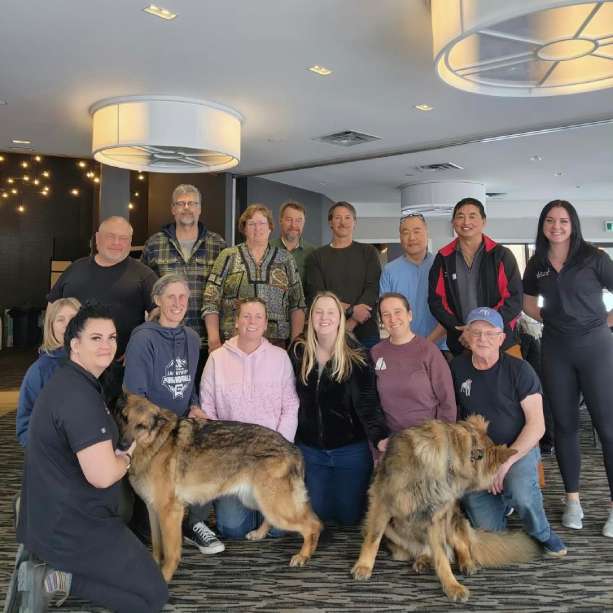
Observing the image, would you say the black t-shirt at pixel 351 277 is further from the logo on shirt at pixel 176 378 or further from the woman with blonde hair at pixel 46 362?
the woman with blonde hair at pixel 46 362

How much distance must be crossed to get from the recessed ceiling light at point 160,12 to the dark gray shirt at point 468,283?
2.43m

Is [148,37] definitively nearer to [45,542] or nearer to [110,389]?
[110,389]

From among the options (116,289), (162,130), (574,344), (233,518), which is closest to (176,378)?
(233,518)

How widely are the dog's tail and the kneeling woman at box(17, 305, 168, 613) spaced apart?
1382 mm

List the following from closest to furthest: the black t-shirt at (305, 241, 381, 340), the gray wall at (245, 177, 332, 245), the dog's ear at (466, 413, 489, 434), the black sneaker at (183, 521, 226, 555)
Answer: the dog's ear at (466, 413, 489, 434)
the black sneaker at (183, 521, 226, 555)
the black t-shirt at (305, 241, 381, 340)
the gray wall at (245, 177, 332, 245)

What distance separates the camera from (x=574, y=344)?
3004mm

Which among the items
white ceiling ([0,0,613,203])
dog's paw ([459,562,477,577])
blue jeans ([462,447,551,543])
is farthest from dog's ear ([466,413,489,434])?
white ceiling ([0,0,613,203])

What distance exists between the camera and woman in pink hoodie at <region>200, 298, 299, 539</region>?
2928 millimetres

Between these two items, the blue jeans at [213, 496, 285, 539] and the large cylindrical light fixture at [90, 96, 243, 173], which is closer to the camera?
the blue jeans at [213, 496, 285, 539]

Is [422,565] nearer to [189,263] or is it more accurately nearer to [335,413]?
[335,413]

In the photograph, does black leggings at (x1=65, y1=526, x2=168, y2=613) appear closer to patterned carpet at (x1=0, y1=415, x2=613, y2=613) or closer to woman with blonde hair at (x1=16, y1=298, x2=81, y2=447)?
patterned carpet at (x1=0, y1=415, x2=613, y2=613)

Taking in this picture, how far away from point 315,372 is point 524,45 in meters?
2.24

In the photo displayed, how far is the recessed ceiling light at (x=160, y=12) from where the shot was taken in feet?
12.0

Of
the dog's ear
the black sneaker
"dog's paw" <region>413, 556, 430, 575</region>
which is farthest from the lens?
the black sneaker
